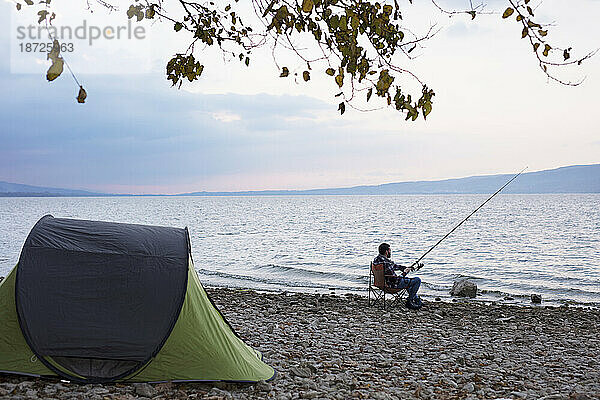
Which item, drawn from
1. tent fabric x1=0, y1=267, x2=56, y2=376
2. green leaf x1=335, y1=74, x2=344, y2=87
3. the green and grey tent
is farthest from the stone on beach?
green leaf x1=335, y1=74, x2=344, y2=87

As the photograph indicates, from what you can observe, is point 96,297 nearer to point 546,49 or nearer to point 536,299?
point 546,49

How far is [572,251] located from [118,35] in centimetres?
3255

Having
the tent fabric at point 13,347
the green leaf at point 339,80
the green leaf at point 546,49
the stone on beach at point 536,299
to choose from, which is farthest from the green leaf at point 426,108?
the stone on beach at point 536,299

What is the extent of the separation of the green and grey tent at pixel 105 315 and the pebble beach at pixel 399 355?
19cm

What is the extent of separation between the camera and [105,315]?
5.79m

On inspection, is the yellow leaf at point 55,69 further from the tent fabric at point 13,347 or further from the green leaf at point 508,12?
the tent fabric at point 13,347

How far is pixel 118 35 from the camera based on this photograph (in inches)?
230

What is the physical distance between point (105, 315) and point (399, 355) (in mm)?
4210

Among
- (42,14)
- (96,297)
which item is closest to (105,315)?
(96,297)

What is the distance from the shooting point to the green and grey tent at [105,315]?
570 cm

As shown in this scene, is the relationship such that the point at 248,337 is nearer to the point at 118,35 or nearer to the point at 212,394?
the point at 212,394

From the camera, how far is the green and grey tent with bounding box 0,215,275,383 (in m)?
5.70

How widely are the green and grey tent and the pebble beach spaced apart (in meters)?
0.19

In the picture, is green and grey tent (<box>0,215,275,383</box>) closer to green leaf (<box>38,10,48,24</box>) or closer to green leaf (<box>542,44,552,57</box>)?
green leaf (<box>38,10,48,24</box>)
